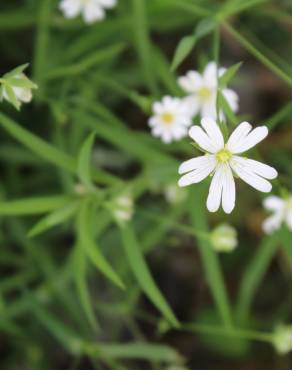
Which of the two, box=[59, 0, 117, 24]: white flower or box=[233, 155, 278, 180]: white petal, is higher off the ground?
box=[59, 0, 117, 24]: white flower

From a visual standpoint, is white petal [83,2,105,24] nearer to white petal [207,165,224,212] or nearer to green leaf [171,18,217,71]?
green leaf [171,18,217,71]

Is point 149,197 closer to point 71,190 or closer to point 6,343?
point 71,190

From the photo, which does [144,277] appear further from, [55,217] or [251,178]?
[251,178]

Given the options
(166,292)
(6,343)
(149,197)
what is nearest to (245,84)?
(149,197)

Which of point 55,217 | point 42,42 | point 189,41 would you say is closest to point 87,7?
point 42,42

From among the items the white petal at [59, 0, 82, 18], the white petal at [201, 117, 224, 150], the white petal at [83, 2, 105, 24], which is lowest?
the white petal at [201, 117, 224, 150]

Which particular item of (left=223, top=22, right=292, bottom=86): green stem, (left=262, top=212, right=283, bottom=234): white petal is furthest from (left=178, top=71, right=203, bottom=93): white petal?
(left=262, top=212, right=283, bottom=234): white petal

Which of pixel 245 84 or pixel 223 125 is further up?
pixel 245 84
